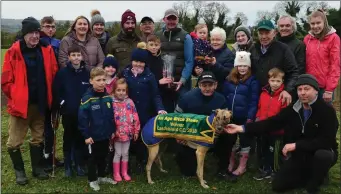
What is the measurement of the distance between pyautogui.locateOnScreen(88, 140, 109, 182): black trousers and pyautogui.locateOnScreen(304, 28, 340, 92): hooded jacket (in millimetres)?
3680

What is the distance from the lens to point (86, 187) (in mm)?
5762

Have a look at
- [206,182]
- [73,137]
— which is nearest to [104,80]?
[73,137]

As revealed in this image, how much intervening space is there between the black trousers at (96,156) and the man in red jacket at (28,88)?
1.02 metres

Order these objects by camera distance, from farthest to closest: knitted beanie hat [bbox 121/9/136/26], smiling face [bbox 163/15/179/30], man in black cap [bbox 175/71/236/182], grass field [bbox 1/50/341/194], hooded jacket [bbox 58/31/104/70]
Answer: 1. knitted beanie hat [bbox 121/9/136/26]
2. smiling face [bbox 163/15/179/30]
3. hooded jacket [bbox 58/31/104/70]
4. man in black cap [bbox 175/71/236/182]
5. grass field [bbox 1/50/341/194]

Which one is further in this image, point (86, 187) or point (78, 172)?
point (78, 172)

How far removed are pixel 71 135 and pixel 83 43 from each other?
63.2 inches

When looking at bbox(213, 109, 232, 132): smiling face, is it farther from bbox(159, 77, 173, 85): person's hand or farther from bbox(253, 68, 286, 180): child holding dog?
bbox(159, 77, 173, 85): person's hand

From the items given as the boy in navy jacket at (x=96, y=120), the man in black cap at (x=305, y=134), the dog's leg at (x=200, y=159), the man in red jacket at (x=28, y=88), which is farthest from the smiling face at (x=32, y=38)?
the man in black cap at (x=305, y=134)

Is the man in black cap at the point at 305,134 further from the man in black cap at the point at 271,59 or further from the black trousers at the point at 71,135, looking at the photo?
the black trousers at the point at 71,135

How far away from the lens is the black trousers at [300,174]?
5211 millimetres

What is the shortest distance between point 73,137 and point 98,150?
0.74 m

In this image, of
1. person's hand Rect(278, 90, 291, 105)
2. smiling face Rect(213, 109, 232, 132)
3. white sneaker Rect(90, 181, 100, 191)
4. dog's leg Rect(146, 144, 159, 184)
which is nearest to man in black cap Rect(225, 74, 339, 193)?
smiling face Rect(213, 109, 232, 132)

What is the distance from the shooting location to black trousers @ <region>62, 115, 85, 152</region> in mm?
6031

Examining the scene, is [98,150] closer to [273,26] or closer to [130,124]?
[130,124]
